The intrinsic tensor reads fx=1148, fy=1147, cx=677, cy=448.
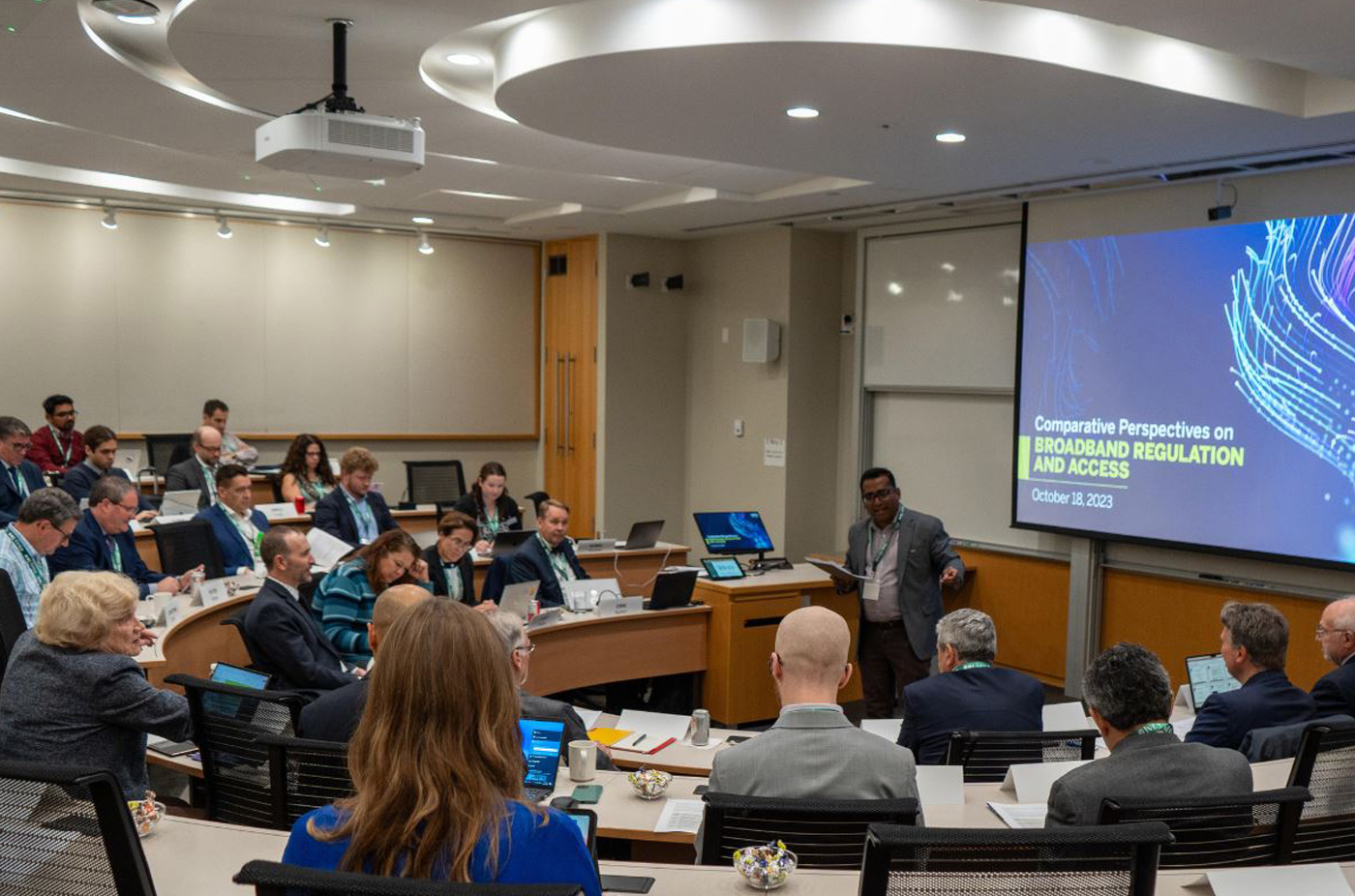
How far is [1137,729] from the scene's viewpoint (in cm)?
281

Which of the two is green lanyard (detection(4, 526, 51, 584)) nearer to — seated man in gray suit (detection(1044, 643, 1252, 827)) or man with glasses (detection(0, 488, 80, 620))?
man with glasses (detection(0, 488, 80, 620))

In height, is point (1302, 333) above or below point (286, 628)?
above

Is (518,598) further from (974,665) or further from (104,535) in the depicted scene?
(974,665)

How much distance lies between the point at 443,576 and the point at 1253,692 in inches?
155

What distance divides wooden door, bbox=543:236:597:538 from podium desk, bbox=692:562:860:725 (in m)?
4.31

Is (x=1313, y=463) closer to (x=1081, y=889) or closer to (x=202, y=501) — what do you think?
(x=1081, y=889)

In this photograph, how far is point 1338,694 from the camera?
3.87m

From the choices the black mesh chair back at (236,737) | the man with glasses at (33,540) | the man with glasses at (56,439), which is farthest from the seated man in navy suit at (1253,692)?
the man with glasses at (56,439)

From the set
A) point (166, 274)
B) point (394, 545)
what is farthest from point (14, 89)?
point (166, 274)

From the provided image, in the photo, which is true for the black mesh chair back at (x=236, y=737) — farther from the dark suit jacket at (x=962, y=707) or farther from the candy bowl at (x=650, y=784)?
the dark suit jacket at (x=962, y=707)

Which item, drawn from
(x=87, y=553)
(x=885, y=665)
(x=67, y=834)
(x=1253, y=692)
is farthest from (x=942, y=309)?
(x=67, y=834)

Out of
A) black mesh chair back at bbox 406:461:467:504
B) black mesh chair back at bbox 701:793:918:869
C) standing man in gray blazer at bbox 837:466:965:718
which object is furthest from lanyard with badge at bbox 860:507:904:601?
black mesh chair back at bbox 406:461:467:504

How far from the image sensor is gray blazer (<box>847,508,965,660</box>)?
20.7ft

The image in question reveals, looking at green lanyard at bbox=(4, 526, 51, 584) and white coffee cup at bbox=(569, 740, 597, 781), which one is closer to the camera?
white coffee cup at bbox=(569, 740, 597, 781)
